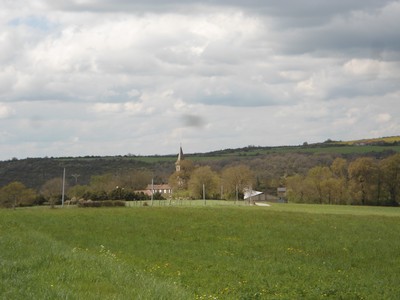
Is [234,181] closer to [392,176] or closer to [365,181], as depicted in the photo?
[365,181]

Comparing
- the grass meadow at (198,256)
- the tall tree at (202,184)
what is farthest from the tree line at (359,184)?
the grass meadow at (198,256)

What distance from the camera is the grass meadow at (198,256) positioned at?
47.4ft

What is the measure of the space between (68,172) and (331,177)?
80474mm

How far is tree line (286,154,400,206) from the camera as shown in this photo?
328 ft

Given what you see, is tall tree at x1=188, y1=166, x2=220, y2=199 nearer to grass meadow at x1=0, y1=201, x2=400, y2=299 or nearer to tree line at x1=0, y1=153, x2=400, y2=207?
tree line at x1=0, y1=153, x2=400, y2=207

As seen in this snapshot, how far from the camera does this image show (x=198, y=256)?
2714 centimetres

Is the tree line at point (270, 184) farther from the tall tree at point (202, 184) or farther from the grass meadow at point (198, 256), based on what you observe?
the grass meadow at point (198, 256)

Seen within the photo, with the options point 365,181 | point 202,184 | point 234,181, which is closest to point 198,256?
point 365,181

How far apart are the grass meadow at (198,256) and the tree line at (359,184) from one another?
52.9 metres

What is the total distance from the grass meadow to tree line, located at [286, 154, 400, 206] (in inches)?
2084

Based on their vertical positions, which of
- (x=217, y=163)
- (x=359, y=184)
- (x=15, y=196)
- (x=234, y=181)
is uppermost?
(x=217, y=163)

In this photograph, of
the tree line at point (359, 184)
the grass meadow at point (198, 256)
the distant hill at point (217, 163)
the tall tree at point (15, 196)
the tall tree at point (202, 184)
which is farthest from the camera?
the distant hill at point (217, 163)

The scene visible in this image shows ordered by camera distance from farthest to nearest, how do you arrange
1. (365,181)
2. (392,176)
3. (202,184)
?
1. (202,184)
2. (365,181)
3. (392,176)

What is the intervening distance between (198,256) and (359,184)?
3196 inches
